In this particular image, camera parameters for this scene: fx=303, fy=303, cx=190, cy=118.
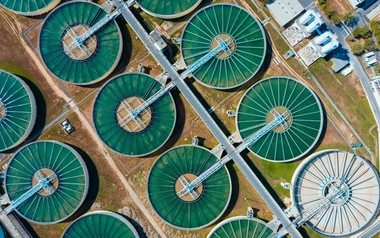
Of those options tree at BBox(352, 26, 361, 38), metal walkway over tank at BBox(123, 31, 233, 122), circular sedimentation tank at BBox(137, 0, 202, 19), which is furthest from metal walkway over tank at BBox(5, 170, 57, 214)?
tree at BBox(352, 26, 361, 38)

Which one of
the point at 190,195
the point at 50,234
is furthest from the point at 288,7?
the point at 50,234

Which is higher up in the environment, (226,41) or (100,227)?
(226,41)

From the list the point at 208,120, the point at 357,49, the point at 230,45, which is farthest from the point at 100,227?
the point at 357,49

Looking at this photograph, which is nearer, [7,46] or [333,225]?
[333,225]

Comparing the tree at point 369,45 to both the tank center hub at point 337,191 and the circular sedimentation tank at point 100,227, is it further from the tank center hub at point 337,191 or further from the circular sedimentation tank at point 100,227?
the circular sedimentation tank at point 100,227

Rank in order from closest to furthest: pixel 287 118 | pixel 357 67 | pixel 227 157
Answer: pixel 287 118
pixel 227 157
pixel 357 67

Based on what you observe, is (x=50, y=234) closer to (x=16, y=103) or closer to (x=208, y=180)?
(x=16, y=103)

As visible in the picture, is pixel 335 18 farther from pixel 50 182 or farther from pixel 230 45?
pixel 50 182

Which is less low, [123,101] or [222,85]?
[123,101]
